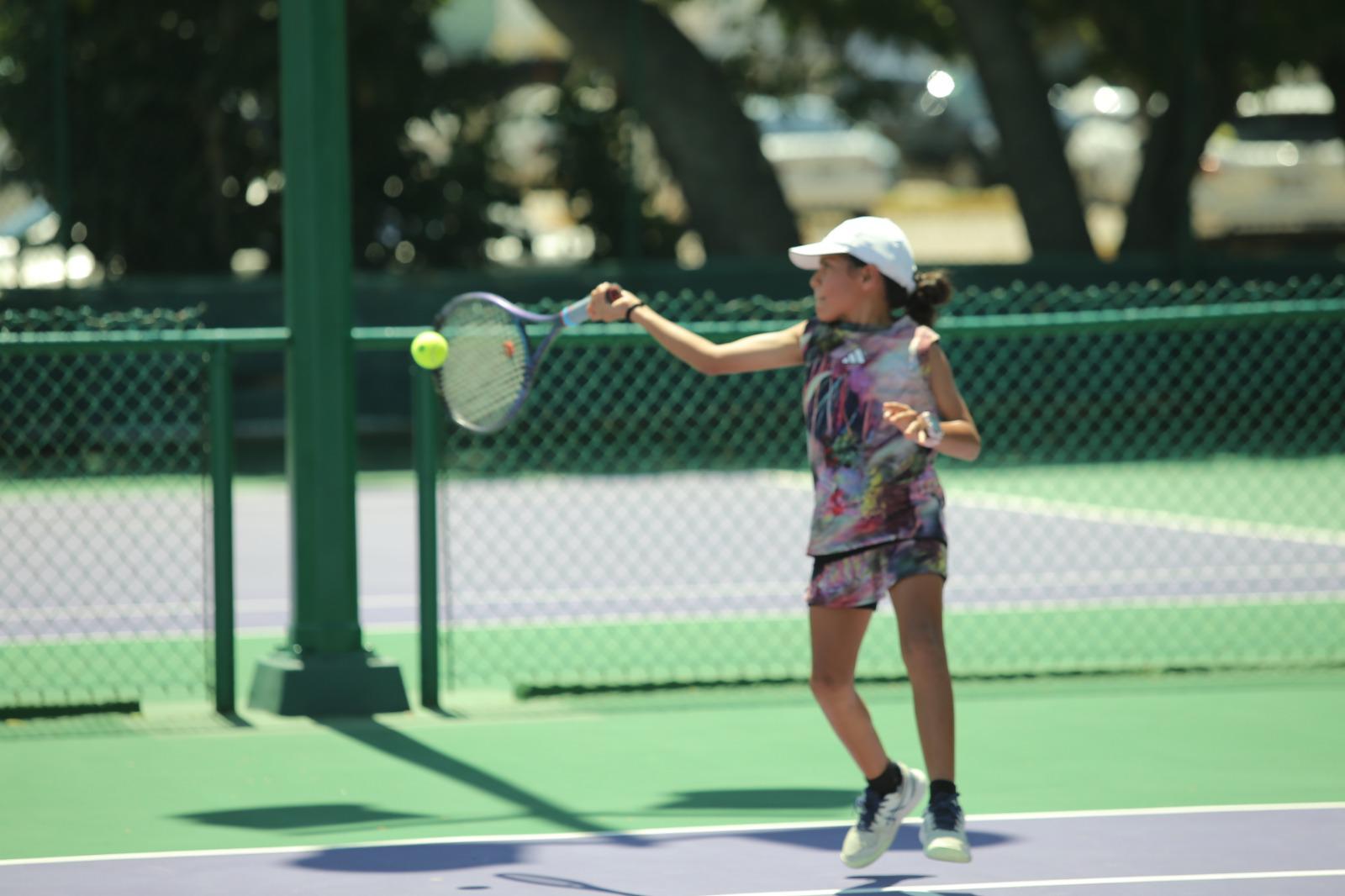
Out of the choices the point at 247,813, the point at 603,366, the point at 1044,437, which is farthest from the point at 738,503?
the point at 247,813

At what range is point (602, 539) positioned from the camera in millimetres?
12406

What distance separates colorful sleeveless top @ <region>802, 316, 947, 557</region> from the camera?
534 centimetres

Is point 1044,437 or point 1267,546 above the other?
point 1044,437

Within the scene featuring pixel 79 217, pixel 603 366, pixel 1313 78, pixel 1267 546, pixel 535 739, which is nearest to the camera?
pixel 535 739

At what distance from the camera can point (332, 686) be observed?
7543 millimetres

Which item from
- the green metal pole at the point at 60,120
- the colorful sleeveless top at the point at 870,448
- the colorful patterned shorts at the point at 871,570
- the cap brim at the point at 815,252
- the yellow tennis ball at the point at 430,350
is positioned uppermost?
the green metal pole at the point at 60,120

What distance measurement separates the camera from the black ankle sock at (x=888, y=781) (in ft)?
17.8

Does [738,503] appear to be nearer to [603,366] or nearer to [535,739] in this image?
[603,366]

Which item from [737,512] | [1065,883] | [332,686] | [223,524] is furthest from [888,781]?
[737,512]

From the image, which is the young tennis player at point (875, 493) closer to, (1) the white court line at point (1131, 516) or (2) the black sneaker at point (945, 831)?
(2) the black sneaker at point (945, 831)

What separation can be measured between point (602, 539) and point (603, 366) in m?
3.43

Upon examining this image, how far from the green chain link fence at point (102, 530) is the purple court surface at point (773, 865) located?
2.26m

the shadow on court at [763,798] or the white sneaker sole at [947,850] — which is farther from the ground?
the shadow on court at [763,798]

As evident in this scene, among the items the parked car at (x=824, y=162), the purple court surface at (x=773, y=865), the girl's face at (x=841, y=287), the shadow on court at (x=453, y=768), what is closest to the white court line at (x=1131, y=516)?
the shadow on court at (x=453, y=768)
